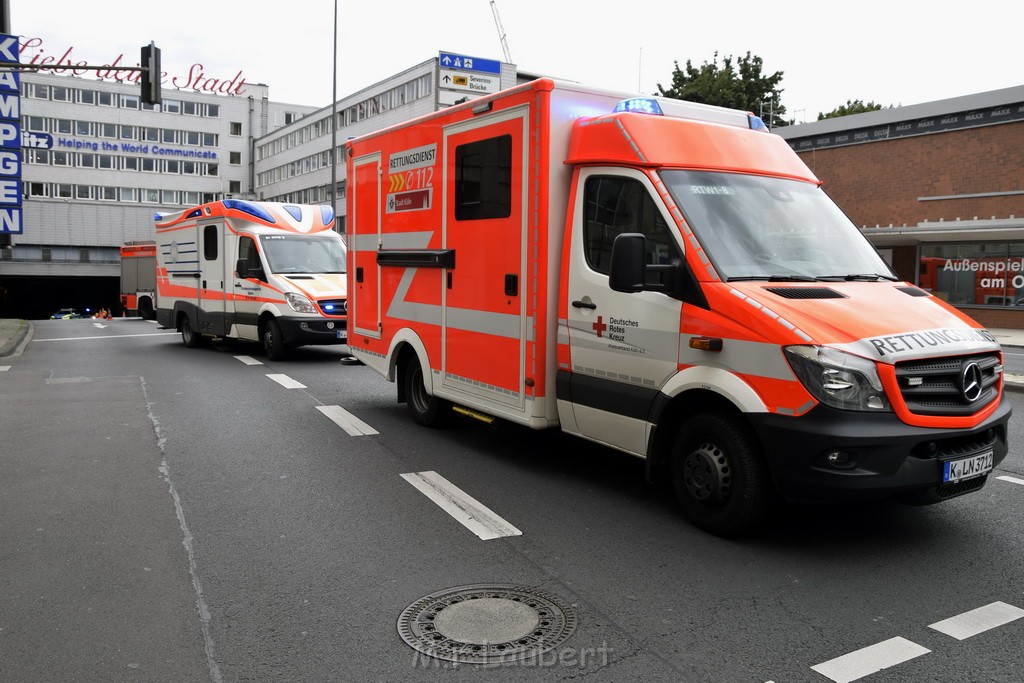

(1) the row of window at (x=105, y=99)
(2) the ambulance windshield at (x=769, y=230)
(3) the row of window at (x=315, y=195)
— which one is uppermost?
(1) the row of window at (x=105, y=99)

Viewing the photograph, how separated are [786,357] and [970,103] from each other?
2565 cm

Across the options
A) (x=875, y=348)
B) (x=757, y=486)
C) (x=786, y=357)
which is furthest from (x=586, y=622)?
(x=875, y=348)

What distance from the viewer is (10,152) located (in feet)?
74.1

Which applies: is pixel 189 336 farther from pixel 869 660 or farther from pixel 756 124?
pixel 869 660

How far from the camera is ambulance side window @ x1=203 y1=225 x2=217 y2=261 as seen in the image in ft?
52.7

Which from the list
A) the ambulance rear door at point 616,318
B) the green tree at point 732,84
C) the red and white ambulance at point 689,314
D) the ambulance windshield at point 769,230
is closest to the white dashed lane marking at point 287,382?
the red and white ambulance at point 689,314

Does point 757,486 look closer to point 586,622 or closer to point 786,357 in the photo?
point 786,357

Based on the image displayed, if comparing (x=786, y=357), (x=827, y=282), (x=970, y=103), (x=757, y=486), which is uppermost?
(x=970, y=103)

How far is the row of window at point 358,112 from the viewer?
2394 inches

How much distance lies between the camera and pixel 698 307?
201 inches

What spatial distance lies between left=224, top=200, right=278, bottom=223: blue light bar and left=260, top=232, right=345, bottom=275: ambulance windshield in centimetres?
44

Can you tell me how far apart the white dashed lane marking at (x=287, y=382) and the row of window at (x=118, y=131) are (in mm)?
78904

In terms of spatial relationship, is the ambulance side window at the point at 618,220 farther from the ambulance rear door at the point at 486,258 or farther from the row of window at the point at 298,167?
the row of window at the point at 298,167

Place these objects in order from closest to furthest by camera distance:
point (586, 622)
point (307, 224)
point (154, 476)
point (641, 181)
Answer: point (586, 622) → point (641, 181) → point (154, 476) → point (307, 224)
